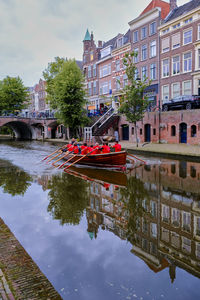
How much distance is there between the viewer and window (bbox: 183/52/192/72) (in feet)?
85.8

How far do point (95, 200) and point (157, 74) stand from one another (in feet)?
81.8

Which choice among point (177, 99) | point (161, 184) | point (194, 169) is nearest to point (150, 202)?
point (161, 184)

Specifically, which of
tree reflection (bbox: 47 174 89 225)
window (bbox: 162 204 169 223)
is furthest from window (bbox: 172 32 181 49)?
window (bbox: 162 204 169 223)

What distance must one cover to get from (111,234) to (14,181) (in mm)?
7267

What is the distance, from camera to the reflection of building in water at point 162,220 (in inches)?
197

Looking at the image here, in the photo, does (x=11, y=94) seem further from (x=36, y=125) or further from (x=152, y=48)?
(x=152, y=48)

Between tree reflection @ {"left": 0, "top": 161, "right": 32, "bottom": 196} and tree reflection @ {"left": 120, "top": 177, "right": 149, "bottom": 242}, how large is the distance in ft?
13.7

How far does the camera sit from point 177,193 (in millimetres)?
9336

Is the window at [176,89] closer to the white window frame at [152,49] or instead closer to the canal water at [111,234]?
the white window frame at [152,49]

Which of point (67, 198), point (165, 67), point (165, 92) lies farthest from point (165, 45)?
point (67, 198)

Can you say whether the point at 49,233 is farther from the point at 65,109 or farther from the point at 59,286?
the point at 65,109

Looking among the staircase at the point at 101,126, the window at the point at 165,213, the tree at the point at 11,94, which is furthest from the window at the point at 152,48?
the tree at the point at 11,94

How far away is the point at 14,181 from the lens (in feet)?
38.8

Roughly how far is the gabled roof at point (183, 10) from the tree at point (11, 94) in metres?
35.4
